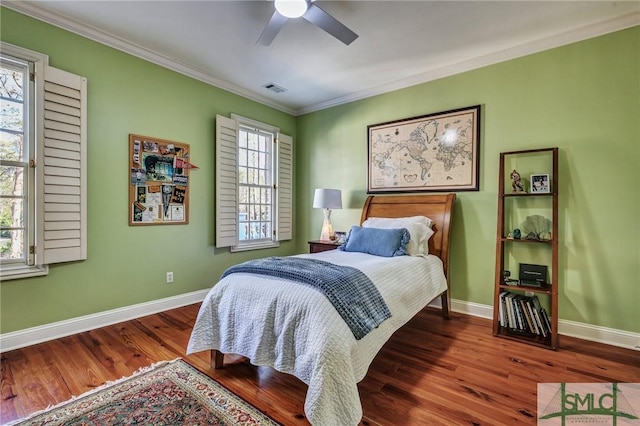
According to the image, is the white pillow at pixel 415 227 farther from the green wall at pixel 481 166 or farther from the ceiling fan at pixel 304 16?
the ceiling fan at pixel 304 16

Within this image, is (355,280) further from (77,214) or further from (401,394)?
(77,214)

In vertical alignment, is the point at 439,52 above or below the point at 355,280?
above

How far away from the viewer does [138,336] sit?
255 centimetres

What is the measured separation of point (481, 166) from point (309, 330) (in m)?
2.58

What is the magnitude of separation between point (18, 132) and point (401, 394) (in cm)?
338

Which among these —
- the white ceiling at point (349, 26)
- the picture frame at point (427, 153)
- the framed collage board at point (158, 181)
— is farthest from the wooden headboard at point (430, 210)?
the framed collage board at point (158, 181)

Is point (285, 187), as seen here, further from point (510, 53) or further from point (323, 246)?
point (510, 53)

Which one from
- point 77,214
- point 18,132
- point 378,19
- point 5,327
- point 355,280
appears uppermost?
point 378,19

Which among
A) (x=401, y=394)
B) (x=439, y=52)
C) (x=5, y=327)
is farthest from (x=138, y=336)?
(x=439, y=52)

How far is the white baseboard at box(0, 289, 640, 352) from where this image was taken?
2.34m

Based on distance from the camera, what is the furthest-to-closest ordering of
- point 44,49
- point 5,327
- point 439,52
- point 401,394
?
point 439,52 < point 44,49 < point 5,327 < point 401,394

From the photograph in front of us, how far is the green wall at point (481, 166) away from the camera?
241 centimetres

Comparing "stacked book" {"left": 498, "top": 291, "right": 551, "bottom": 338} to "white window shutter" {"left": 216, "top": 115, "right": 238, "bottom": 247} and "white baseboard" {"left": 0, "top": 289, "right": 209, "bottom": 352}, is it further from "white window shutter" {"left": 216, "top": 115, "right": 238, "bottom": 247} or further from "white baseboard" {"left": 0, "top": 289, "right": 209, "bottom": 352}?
"white baseboard" {"left": 0, "top": 289, "right": 209, "bottom": 352}

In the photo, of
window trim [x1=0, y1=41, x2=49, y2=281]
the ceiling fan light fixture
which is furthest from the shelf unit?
window trim [x1=0, y1=41, x2=49, y2=281]
